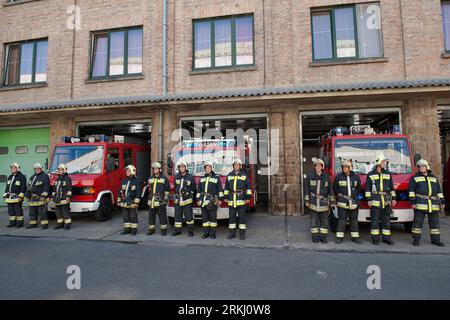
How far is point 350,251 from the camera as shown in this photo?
5.57 metres

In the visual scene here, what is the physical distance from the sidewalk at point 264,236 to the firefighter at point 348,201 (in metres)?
0.26

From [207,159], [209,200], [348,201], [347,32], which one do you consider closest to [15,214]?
[207,159]

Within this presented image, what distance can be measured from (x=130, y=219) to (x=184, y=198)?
5.02 feet

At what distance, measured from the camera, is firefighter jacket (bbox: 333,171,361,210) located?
19.7ft

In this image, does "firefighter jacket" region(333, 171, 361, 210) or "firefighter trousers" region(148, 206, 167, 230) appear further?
"firefighter trousers" region(148, 206, 167, 230)

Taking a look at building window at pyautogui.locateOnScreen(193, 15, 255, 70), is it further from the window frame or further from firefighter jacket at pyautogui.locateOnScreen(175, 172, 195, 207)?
firefighter jacket at pyautogui.locateOnScreen(175, 172, 195, 207)

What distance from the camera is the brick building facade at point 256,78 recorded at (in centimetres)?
875

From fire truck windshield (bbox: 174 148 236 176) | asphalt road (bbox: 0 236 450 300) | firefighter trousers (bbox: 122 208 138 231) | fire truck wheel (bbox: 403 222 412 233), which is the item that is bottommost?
asphalt road (bbox: 0 236 450 300)

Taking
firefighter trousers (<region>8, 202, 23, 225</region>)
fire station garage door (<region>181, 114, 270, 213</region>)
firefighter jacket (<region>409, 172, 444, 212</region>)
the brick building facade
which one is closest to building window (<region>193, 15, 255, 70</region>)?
the brick building facade

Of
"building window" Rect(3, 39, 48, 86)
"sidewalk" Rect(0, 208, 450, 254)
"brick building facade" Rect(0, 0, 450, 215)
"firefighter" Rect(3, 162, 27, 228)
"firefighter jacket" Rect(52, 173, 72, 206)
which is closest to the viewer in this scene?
"sidewalk" Rect(0, 208, 450, 254)

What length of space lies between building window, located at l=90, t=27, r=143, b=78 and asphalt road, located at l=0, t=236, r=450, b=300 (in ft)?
24.3

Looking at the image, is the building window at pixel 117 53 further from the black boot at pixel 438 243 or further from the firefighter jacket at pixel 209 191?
the black boot at pixel 438 243

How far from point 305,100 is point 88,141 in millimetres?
6980

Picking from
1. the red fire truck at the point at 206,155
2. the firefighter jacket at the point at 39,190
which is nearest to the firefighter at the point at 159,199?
the red fire truck at the point at 206,155
